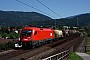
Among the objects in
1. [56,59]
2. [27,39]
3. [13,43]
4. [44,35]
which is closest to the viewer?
[56,59]

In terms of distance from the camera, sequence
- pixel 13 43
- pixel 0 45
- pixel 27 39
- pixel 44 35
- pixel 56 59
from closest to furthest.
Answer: pixel 56 59, pixel 0 45, pixel 27 39, pixel 13 43, pixel 44 35

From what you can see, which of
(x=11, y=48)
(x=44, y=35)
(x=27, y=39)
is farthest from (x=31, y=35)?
(x=44, y=35)

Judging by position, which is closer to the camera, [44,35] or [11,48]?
[11,48]

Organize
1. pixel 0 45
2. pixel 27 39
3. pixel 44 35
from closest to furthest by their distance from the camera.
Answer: pixel 0 45
pixel 27 39
pixel 44 35

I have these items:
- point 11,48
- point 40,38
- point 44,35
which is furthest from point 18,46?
point 44,35

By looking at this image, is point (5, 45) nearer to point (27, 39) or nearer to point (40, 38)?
point (27, 39)

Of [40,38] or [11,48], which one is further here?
[40,38]

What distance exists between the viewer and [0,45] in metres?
35.9

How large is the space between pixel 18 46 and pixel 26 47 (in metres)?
1.28

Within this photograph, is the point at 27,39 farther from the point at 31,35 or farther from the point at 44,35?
the point at 44,35

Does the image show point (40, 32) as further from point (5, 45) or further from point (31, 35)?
point (5, 45)

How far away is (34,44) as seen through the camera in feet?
130

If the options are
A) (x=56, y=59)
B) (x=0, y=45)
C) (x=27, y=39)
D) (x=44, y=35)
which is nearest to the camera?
(x=56, y=59)

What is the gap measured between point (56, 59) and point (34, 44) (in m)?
21.4
